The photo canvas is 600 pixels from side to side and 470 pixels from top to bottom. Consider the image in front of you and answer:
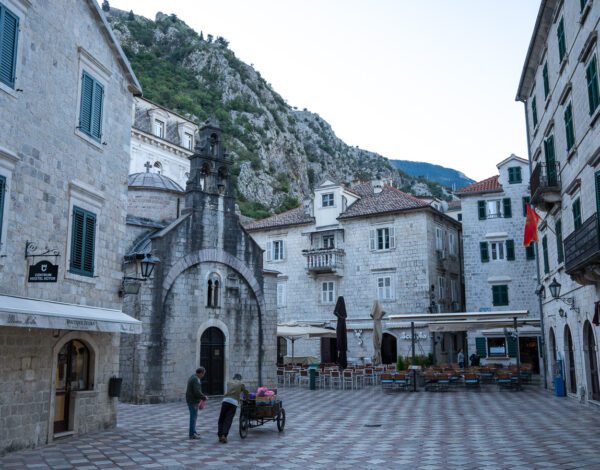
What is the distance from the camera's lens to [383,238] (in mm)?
37375

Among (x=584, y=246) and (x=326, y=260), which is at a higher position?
(x=326, y=260)

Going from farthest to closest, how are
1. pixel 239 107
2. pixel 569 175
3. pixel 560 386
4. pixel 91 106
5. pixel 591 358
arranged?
1. pixel 239 107
2. pixel 560 386
3. pixel 569 175
4. pixel 591 358
5. pixel 91 106

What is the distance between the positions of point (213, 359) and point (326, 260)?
16932 millimetres

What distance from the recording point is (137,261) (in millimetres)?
21125

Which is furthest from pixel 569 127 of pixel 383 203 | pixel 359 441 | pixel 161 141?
pixel 161 141

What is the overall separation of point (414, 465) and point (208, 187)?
15.7 m

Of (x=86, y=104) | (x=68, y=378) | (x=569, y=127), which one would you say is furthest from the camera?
(x=569, y=127)

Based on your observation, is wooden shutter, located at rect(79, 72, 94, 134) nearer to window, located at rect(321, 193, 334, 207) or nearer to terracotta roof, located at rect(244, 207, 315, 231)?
window, located at rect(321, 193, 334, 207)

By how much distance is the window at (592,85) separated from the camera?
15.1 m

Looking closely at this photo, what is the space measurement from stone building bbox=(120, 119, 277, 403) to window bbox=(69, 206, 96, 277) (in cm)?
622

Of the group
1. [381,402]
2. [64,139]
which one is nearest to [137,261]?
[64,139]

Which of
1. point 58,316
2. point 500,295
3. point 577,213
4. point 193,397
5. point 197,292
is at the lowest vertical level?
point 193,397

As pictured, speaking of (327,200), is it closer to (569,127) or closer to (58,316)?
(569,127)

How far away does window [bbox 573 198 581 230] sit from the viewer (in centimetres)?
1762
